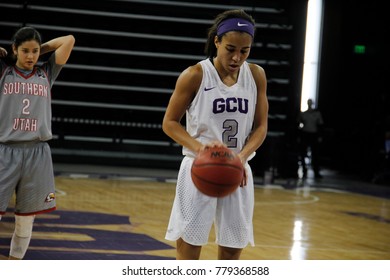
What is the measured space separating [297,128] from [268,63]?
1.31 meters

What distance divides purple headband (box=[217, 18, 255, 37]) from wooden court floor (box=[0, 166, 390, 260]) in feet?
7.28

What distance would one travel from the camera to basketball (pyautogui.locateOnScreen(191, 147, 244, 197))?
3.00m

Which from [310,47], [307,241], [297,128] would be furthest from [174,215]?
[310,47]

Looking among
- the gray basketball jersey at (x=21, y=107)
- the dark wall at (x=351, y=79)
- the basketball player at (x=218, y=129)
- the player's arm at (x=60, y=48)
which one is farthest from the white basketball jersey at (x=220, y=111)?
the dark wall at (x=351, y=79)

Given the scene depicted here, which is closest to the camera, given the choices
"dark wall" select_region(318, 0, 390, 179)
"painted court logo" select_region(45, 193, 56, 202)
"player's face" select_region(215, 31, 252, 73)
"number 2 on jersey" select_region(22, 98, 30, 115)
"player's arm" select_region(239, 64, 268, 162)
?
"player's face" select_region(215, 31, 252, 73)

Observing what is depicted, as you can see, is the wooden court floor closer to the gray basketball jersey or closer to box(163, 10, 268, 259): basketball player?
the gray basketball jersey

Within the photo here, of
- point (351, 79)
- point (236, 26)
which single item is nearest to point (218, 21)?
point (236, 26)

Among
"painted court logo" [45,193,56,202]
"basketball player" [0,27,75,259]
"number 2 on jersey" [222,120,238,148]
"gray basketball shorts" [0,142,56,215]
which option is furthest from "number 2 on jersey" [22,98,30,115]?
"number 2 on jersey" [222,120,238,148]

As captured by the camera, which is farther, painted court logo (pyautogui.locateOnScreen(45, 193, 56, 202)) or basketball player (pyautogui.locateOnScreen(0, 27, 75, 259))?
painted court logo (pyautogui.locateOnScreen(45, 193, 56, 202))

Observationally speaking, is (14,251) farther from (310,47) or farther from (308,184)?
(310,47)

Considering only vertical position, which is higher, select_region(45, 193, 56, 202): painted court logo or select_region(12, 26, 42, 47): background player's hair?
select_region(12, 26, 42, 47): background player's hair
